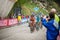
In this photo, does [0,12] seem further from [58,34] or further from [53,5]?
[53,5]

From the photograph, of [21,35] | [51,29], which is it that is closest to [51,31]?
[51,29]

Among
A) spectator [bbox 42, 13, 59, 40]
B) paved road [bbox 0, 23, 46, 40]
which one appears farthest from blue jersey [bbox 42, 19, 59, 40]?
paved road [bbox 0, 23, 46, 40]

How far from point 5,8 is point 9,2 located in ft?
1.89

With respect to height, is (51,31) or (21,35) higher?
(51,31)

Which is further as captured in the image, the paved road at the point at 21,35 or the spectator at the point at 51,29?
the paved road at the point at 21,35

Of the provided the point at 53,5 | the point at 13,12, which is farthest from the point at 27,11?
the point at 53,5

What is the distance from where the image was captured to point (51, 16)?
7.42 metres

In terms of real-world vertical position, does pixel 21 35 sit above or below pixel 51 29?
below

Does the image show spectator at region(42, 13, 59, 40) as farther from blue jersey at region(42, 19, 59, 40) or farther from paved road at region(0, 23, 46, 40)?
paved road at region(0, 23, 46, 40)

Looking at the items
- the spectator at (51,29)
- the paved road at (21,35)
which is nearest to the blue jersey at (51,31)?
the spectator at (51,29)

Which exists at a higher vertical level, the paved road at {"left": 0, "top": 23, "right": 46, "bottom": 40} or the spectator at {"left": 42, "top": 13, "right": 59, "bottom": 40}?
the spectator at {"left": 42, "top": 13, "right": 59, "bottom": 40}

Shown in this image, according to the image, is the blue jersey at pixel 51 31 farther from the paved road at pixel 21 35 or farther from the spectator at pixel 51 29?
the paved road at pixel 21 35

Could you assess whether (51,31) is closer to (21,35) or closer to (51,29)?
(51,29)

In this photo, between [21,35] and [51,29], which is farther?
[21,35]
